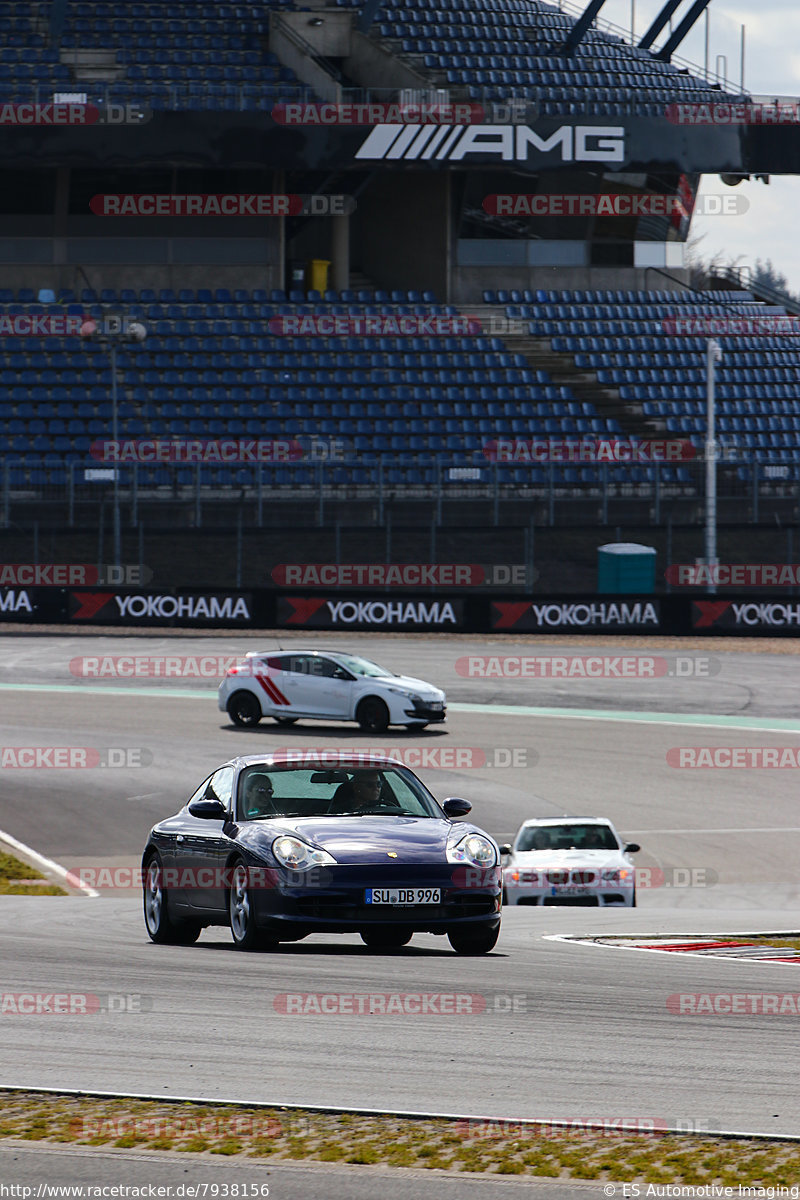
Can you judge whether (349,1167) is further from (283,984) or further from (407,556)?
(407,556)

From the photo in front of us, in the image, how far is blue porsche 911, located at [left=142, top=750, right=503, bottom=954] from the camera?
28.6 feet

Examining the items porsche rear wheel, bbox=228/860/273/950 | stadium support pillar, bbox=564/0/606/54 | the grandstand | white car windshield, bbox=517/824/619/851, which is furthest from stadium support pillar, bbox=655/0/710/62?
porsche rear wheel, bbox=228/860/273/950

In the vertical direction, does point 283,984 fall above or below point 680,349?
below

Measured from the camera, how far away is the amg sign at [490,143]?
42.8 m

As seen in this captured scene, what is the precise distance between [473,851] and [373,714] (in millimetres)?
16120

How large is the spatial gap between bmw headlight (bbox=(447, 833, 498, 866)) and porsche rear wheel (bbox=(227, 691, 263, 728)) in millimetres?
16640

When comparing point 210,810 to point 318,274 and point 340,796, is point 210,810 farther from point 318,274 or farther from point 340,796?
point 318,274

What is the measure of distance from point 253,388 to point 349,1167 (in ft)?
116

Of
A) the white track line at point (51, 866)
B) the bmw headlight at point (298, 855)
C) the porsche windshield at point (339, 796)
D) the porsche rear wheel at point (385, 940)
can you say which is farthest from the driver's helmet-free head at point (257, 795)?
the white track line at point (51, 866)

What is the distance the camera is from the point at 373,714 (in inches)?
987

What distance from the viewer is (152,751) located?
2352 centimetres

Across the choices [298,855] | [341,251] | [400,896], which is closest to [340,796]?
[298,855]

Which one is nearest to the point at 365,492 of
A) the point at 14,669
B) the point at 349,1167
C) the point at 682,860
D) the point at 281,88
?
the point at 14,669

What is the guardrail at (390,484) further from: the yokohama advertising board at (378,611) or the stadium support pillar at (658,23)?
the stadium support pillar at (658,23)
